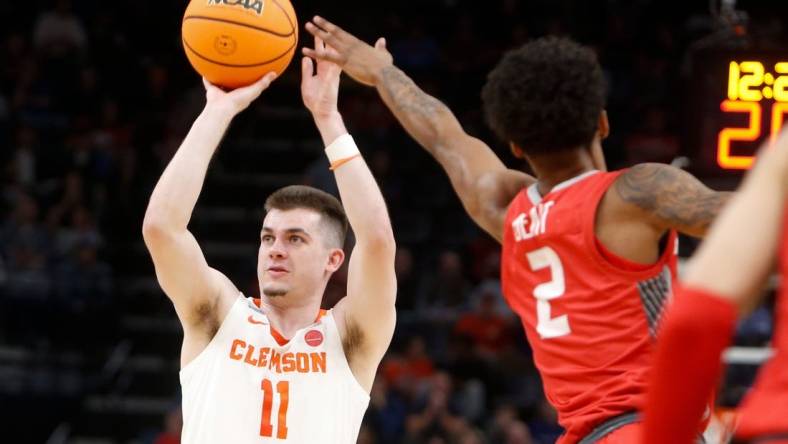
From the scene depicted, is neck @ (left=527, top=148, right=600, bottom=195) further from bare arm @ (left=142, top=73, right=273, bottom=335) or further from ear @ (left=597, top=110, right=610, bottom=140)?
bare arm @ (left=142, top=73, right=273, bottom=335)

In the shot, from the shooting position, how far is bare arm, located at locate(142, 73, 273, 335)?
471 centimetres

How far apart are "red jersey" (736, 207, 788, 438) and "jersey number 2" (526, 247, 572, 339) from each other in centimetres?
158

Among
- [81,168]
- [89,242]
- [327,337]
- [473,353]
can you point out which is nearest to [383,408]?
[473,353]

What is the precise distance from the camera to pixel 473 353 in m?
11.4

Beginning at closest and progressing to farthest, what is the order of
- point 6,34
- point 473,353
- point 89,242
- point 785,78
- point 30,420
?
point 785,78, point 473,353, point 30,420, point 89,242, point 6,34

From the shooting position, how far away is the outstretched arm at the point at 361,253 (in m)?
4.86

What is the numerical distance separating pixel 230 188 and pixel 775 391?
12875mm

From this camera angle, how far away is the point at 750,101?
7715mm

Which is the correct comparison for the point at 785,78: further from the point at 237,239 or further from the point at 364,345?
the point at 237,239

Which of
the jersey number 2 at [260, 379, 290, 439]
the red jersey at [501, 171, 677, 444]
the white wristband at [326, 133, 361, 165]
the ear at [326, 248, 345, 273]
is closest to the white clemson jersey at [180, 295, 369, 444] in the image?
the jersey number 2 at [260, 379, 290, 439]

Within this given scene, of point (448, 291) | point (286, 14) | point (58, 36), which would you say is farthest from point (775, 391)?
point (58, 36)

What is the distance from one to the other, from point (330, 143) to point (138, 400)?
8.55 metres

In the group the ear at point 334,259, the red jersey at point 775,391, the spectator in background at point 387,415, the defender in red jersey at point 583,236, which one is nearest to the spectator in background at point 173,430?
the spectator in background at point 387,415

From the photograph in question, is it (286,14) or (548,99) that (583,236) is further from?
(286,14)
